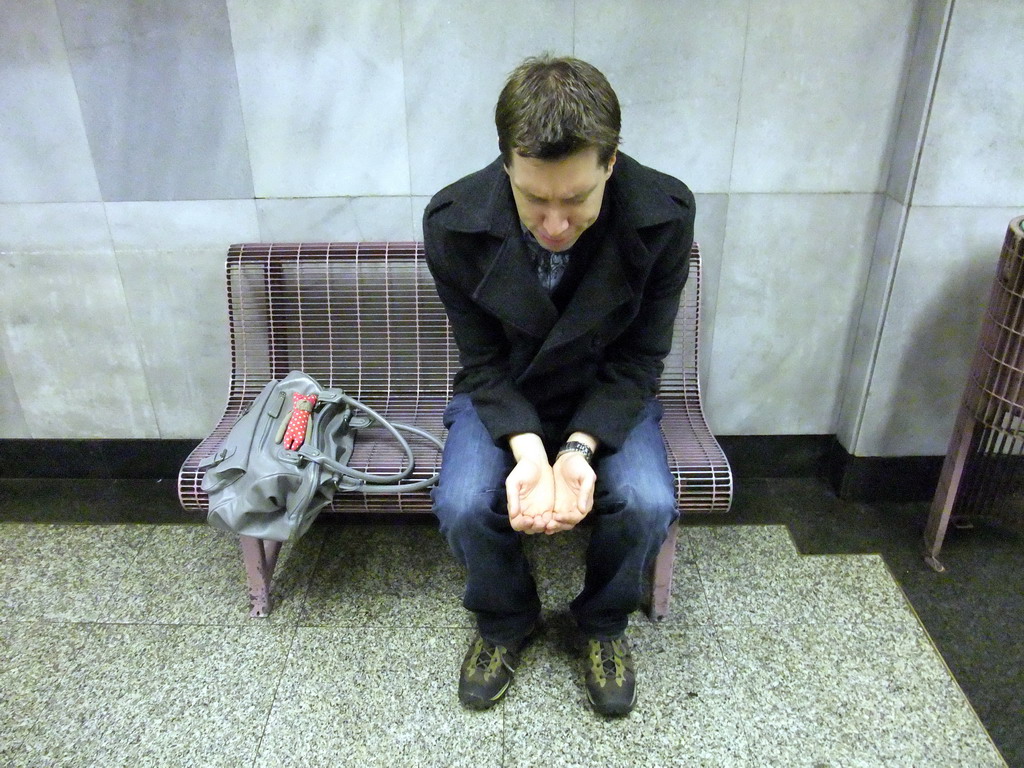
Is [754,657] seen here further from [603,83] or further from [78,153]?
[78,153]

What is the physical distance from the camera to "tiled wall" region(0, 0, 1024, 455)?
2.49 meters

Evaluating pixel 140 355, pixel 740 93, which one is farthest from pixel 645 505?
pixel 140 355

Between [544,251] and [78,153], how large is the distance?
1.77 meters

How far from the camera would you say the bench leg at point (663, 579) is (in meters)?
2.33

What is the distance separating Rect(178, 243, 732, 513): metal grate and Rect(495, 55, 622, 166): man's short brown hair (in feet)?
3.53

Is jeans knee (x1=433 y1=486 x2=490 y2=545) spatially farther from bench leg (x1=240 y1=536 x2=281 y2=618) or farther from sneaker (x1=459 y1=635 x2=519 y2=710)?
bench leg (x1=240 y1=536 x2=281 y2=618)

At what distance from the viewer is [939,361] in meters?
2.80

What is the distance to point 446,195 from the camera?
6.70ft

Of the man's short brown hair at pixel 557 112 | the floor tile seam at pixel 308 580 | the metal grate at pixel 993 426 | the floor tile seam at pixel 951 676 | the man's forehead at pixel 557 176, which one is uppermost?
the man's short brown hair at pixel 557 112

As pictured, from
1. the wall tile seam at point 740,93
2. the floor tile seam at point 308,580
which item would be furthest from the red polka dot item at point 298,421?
the wall tile seam at point 740,93

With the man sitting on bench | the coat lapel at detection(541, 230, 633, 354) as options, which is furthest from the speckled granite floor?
the coat lapel at detection(541, 230, 633, 354)

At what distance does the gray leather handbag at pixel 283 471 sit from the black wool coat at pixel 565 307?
0.41 meters

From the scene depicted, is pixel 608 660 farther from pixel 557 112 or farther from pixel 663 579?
pixel 557 112

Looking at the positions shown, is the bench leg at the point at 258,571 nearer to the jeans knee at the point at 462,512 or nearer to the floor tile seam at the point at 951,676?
the jeans knee at the point at 462,512
